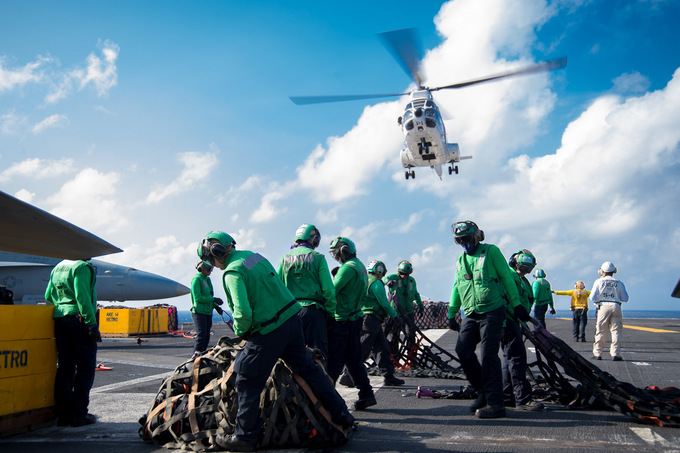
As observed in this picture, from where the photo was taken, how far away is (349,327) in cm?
585

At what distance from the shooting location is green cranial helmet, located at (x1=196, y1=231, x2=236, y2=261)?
4.18m

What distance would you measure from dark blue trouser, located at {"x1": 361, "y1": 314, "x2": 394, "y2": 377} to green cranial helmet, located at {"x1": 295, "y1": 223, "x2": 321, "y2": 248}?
2.34m

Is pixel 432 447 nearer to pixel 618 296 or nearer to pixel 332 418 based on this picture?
pixel 332 418

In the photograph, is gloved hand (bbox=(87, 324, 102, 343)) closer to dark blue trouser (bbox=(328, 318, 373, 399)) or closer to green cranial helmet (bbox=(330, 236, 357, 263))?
dark blue trouser (bbox=(328, 318, 373, 399))

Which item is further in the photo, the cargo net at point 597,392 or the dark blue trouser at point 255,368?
the cargo net at point 597,392

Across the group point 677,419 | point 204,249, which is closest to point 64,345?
point 204,249

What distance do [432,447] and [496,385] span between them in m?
1.43

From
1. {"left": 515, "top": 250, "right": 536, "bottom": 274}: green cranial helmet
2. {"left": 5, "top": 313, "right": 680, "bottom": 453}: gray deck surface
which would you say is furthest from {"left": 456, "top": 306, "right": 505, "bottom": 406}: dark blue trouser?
{"left": 515, "top": 250, "right": 536, "bottom": 274}: green cranial helmet

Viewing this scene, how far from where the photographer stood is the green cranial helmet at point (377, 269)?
8.17 meters

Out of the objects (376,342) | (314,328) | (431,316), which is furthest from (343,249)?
(431,316)

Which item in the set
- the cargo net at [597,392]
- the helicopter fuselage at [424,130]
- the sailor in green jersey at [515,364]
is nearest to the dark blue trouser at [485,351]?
the sailor in green jersey at [515,364]

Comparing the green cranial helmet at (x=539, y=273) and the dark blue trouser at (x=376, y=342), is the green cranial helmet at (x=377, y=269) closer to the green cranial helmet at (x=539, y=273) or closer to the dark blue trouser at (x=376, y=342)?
the dark blue trouser at (x=376, y=342)

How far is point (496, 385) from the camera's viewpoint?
5207mm

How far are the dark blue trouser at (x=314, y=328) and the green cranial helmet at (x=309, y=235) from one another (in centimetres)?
76
